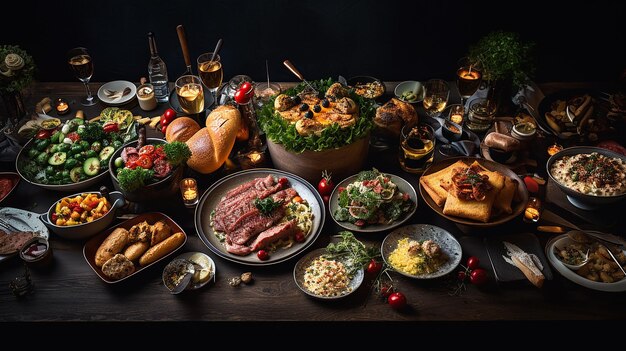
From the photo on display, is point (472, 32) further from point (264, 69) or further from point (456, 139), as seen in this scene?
point (264, 69)

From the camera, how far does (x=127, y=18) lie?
4.89 m

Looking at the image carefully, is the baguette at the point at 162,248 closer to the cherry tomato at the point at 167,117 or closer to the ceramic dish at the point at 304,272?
the ceramic dish at the point at 304,272

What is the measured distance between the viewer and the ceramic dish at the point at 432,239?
2929mm

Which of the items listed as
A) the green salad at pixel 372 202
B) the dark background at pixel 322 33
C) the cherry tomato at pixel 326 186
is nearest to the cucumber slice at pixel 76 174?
the cherry tomato at pixel 326 186

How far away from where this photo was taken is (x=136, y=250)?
3.02 metres

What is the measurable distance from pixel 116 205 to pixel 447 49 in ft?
11.5

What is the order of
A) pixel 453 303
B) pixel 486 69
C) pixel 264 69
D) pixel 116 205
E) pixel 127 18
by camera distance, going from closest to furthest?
pixel 453 303
pixel 116 205
pixel 486 69
pixel 127 18
pixel 264 69

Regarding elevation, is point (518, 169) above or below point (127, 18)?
below

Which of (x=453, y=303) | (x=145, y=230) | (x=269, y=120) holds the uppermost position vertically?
(x=269, y=120)

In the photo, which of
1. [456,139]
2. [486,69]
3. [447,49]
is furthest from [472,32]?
[456,139]

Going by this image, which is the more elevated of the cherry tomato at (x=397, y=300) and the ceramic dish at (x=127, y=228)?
the ceramic dish at (x=127, y=228)

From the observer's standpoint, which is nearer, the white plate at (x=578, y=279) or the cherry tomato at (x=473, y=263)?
the white plate at (x=578, y=279)

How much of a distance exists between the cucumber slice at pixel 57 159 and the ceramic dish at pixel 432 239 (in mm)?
2276

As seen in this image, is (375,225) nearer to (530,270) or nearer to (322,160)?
(322,160)
